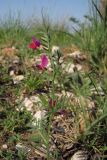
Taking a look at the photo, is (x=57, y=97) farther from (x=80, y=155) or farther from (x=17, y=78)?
(x=17, y=78)

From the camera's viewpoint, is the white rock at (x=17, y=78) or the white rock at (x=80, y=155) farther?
the white rock at (x=17, y=78)

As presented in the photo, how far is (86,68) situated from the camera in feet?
11.6

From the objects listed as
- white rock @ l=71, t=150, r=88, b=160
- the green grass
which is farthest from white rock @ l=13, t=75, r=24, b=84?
white rock @ l=71, t=150, r=88, b=160

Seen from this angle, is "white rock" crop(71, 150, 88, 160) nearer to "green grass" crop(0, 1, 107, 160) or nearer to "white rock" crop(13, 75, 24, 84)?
"green grass" crop(0, 1, 107, 160)

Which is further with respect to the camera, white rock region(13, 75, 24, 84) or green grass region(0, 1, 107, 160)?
white rock region(13, 75, 24, 84)

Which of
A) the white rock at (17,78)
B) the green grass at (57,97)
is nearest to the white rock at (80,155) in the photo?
the green grass at (57,97)

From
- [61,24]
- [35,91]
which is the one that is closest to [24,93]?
[35,91]

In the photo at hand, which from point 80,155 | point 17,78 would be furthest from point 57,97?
point 17,78

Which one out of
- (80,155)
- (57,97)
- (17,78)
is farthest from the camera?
(17,78)

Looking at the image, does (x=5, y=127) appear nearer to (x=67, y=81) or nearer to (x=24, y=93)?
(x=24, y=93)

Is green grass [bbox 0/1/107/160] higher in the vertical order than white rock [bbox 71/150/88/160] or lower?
higher

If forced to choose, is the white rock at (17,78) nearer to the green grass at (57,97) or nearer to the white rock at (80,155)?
the green grass at (57,97)

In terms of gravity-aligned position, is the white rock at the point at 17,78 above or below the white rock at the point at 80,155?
above

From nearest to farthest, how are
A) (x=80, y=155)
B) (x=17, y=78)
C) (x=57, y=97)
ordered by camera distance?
(x=57, y=97)
(x=80, y=155)
(x=17, y=78)
